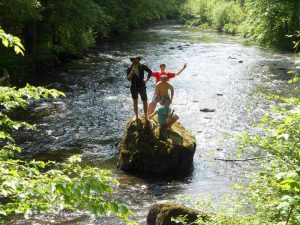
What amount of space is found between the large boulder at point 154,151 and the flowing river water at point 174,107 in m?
0.34

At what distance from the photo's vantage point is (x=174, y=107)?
1716 cm

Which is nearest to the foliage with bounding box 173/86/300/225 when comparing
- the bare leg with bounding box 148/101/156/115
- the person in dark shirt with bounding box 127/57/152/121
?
the person in dark shirt with bounding box 127/57/152/121

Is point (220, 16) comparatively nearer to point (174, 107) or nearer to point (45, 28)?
point (45, 28)

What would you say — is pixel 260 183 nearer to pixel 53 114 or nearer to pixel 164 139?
pixel 164 139

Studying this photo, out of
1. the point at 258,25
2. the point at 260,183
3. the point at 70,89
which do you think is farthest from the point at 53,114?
the point at 258,25

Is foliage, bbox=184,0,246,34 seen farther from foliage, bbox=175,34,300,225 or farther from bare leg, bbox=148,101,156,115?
foliage, bbox=175,34,300,225

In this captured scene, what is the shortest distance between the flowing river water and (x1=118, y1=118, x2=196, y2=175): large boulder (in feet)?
1.11

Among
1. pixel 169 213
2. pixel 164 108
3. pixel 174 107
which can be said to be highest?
pixel 164 108

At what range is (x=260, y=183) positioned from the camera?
5363 millimetres

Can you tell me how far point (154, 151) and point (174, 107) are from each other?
657 centimetres

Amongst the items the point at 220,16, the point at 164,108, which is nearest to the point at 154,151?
the point at 164,108

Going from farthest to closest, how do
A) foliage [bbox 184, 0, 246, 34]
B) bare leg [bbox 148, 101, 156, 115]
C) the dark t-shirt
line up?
foliage [bbox 184, 0, 246, 34] < bare leg [bbox 148, 101, 156, 115] < the dark t-shirt

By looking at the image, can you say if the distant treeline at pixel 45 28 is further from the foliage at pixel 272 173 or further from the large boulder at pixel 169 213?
the foliage at pixel 272 173

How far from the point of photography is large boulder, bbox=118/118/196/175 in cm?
1072
